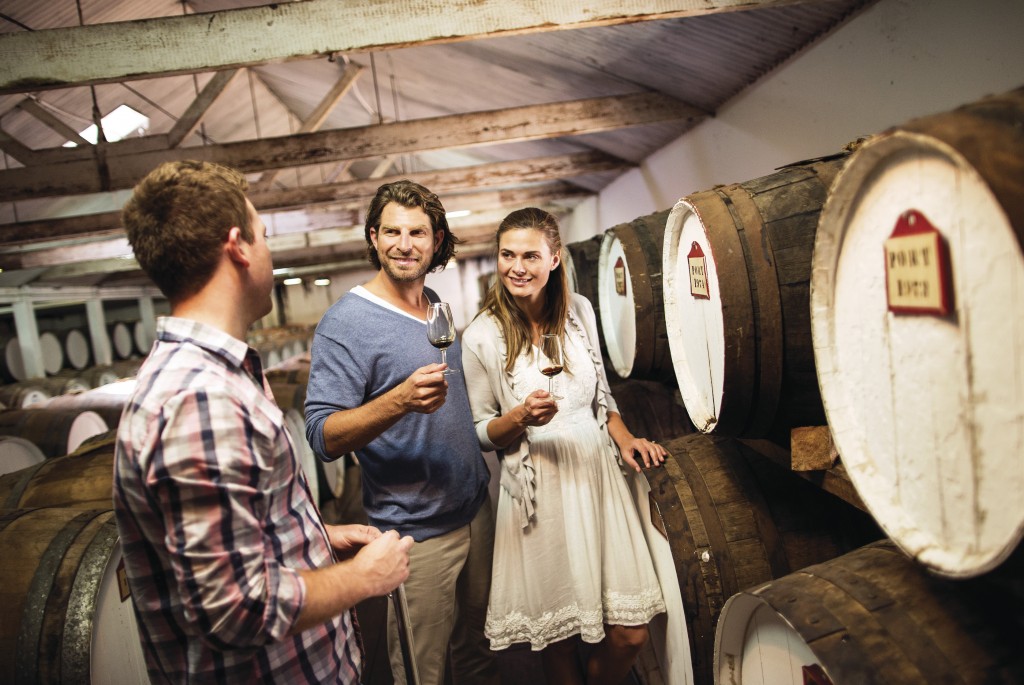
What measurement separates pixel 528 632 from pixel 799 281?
1.33 meters

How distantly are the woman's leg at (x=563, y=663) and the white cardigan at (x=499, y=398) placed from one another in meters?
0.47

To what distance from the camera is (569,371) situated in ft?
6.65

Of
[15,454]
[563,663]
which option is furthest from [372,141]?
[563,663]

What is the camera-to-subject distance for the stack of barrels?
0.73 metres

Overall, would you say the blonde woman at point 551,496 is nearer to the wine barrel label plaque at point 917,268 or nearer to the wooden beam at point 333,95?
the wine barrel label plaque at point 917,268

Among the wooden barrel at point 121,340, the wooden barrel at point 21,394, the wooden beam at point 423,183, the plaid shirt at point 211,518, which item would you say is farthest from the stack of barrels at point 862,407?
the wooden barrel at point 121,340

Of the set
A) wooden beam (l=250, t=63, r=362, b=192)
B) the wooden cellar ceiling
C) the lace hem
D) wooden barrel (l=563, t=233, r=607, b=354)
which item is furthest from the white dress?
wooden beam (l=250, t=63, r=362, b=192)

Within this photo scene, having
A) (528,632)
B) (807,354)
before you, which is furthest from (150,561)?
(807,354)

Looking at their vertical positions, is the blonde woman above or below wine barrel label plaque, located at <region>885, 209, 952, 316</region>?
below

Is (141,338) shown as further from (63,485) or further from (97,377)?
(63,485)

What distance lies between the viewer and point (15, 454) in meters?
3.39

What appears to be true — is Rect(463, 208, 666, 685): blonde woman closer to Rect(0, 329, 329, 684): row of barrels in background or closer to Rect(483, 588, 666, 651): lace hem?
Rect(483, 588, 666, 651): lace hem

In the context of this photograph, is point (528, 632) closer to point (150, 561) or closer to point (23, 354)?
point (150, 561)

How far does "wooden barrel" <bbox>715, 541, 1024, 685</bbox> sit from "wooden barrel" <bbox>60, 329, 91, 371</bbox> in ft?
39.9
